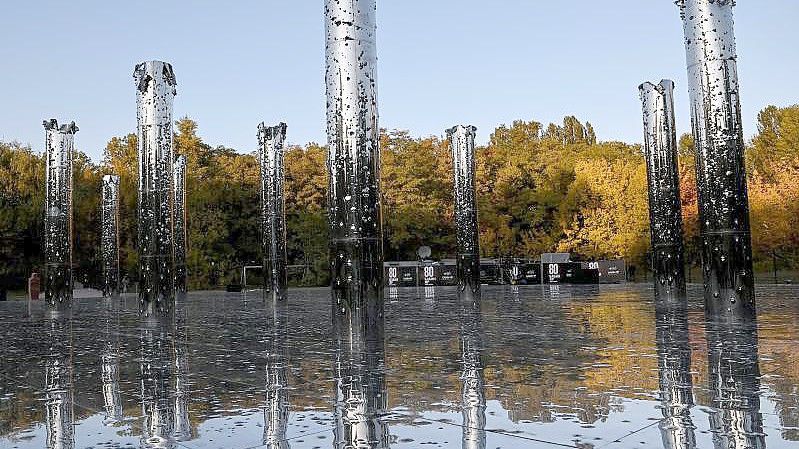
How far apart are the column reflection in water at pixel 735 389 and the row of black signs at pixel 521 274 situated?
2954 cm

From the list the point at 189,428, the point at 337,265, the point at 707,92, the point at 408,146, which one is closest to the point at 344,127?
the point at 337,265

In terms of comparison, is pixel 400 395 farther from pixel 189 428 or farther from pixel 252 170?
pixel 252 170

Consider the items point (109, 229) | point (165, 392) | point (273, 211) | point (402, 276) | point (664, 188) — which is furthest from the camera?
point (402, 276)

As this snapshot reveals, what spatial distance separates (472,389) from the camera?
237 inches

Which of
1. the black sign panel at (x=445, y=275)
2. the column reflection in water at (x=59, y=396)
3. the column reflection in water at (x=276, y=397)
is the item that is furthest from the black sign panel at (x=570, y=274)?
the column reflection in water at (x=59, y=396)

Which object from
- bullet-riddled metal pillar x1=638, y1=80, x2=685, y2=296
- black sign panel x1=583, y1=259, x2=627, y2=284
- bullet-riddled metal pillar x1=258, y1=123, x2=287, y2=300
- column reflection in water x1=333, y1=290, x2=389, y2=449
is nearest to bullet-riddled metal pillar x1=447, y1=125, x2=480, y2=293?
bullet-riddled metal pillar x1=638, y1=80, x2=685, y2=296

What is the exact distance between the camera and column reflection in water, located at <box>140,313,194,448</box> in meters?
4.73

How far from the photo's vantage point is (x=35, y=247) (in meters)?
44.2

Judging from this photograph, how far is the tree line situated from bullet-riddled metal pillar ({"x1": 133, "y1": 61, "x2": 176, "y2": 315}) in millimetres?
32116

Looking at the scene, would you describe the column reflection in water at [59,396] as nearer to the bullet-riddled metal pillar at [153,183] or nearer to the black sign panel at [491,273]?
the bullet-riddled metal pillar at [153,183]

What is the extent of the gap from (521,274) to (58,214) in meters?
26.4

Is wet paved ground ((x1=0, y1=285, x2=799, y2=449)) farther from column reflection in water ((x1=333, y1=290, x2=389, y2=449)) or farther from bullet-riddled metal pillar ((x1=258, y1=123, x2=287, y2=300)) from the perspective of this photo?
bullet-riddled metal pillar ((x1=258, y1=123, x2=287, y2=300))

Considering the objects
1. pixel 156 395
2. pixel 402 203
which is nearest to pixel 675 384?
pixel 156 395

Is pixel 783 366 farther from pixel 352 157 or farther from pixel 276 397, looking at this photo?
pixel 352 157
